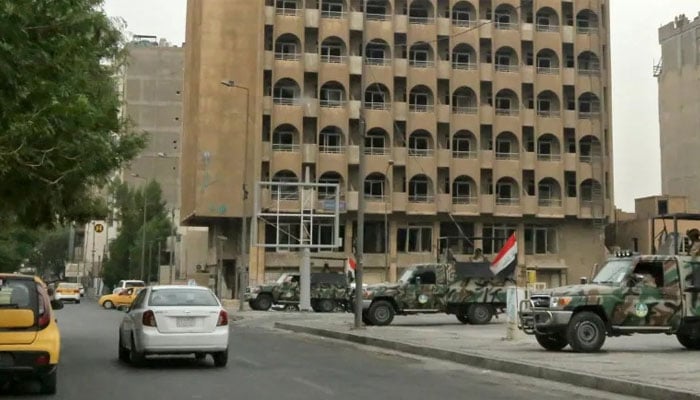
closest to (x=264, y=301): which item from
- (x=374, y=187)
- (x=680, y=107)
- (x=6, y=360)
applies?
(x=374, y=187)

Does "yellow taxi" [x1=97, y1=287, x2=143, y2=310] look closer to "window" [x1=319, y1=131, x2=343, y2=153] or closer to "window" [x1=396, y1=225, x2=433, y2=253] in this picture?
"window" [x1=319, y1=131, x2=343, y2=153]

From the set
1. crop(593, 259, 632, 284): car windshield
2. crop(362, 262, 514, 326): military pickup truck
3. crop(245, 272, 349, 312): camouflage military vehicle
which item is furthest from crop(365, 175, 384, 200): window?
crop(593, 259, 632, 284): car windshield

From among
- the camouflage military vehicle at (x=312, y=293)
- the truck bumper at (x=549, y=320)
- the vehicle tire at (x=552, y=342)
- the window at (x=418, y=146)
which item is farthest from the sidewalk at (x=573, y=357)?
the window at (x=418, y=146)

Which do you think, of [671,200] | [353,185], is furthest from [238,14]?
[671,200]

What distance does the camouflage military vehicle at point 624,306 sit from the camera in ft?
60.0

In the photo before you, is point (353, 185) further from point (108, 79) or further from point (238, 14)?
point (108, 79)

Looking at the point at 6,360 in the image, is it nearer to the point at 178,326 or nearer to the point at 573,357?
the point at 178,326

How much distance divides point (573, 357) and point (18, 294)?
10.4 metres

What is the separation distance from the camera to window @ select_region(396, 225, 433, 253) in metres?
67.4

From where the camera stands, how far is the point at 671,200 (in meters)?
67.9

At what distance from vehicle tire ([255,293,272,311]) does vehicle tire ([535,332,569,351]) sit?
29091 millimetres

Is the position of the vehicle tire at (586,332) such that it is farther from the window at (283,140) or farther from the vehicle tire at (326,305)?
the window at (283,140)

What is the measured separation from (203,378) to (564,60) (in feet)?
201

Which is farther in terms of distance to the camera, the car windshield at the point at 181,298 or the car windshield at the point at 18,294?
the car windshield at the point at 181,298
